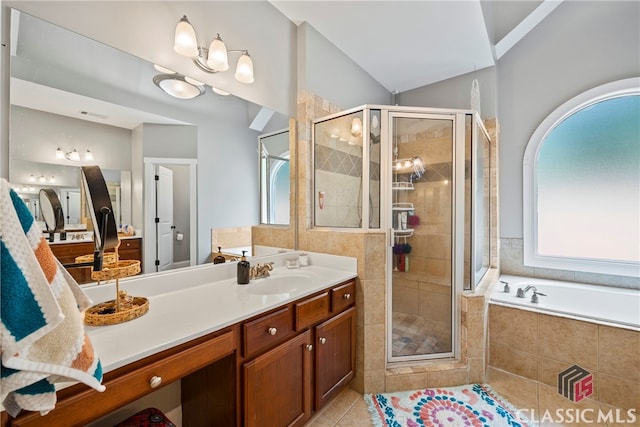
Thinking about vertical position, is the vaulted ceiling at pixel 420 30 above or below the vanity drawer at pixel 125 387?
above

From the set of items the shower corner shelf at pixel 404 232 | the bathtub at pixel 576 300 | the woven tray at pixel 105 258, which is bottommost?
the bathtub at pixel 576 300

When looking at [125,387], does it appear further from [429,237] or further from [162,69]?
[429,237]

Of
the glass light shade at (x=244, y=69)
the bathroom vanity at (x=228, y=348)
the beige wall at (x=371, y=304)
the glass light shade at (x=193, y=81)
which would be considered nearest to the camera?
the bathroom vanity at (x=228, y=348)

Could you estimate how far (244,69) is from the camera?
1.68 metres

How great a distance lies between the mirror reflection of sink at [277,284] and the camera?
1.56 metres

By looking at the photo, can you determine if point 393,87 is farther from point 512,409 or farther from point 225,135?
point 512,409

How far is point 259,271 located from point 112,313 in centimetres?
80

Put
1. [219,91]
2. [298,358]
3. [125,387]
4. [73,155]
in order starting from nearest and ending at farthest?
1. [125,387]
2. [73,155]
3. [298,358]
4. [219,91]

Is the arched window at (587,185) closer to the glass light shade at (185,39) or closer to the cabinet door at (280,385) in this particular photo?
the cabinet door at (280,385)

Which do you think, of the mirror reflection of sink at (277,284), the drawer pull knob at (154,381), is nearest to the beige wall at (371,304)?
the mirror reflection of sink at (277,284)

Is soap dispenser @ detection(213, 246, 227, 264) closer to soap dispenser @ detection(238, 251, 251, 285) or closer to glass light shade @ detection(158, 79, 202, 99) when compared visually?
soap dispenser @ detection(238, 251, 251, 285)

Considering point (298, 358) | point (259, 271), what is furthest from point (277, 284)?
point (298, 358)

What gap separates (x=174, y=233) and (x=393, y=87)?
9.06 ft

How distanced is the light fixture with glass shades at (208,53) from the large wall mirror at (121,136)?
14cm
